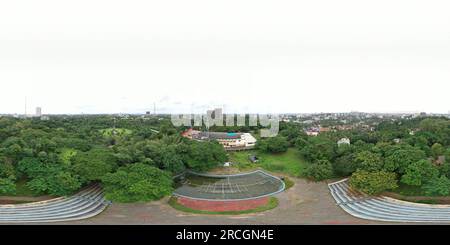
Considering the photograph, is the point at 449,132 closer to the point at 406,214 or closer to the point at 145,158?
the point at 406,214

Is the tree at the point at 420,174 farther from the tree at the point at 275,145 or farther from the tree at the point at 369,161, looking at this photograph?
the tree at the point at 275,145

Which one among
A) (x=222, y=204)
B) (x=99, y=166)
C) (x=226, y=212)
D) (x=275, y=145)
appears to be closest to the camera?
(x=226, y=212)

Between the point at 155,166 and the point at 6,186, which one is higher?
the point at 155,166

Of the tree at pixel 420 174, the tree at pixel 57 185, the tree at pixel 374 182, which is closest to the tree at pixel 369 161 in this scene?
the tree at pixel 374 182

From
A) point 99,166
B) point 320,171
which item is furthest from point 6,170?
point 320,171

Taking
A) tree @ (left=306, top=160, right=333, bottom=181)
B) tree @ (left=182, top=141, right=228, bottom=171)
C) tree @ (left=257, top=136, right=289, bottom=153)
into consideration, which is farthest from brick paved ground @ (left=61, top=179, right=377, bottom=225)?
tree @ (left=257, top=136, right=289, bottom=153)

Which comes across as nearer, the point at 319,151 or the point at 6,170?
the point at 6,170

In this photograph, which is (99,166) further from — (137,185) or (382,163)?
(382,163)

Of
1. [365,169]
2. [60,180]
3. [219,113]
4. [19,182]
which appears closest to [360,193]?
[365,169]

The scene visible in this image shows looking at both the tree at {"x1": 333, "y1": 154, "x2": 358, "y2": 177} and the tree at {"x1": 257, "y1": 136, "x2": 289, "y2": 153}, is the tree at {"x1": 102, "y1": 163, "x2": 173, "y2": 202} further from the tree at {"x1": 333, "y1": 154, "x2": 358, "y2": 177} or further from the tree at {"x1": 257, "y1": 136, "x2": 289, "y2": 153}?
the tree at {"x1": 257, "y1": 136, "x2": 289, "y2": 153}
